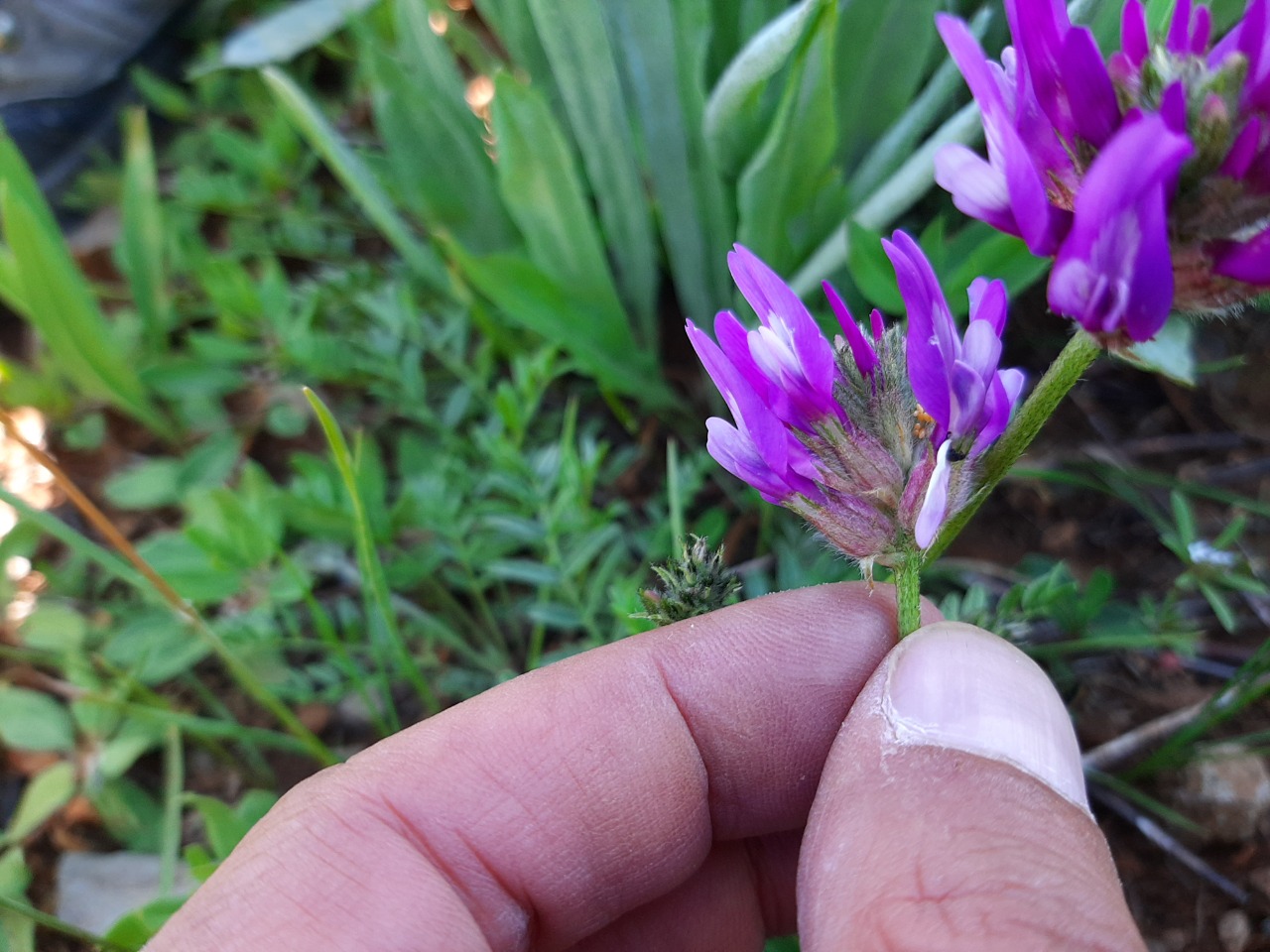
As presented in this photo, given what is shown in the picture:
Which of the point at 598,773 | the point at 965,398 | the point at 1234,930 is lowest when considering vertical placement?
the point at 1234,930

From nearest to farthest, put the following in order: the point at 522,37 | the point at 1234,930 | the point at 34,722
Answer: the point at 1234,930, the point at 34,722, the point at 522,37

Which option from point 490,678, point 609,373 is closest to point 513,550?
point 490,678

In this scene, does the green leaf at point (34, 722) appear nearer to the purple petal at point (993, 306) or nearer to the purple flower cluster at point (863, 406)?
the purple flower cluster at point (863, 406)

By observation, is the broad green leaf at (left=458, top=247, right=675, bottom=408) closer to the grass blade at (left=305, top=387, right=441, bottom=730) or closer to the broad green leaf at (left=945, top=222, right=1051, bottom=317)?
the grass blade at (left=305, top=387, right=441, bottom=730)

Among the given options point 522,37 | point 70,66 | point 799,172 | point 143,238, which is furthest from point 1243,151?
point 70,66

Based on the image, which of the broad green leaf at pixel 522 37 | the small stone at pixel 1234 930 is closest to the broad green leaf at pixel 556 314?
the broad green leaf at pixel 522 37

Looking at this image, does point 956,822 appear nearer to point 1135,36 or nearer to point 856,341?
point 856,341

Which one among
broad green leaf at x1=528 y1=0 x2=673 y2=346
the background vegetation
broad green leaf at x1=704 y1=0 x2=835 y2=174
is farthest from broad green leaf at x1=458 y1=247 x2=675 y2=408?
broad green leaf at x1=704 y1=0 x2=835 y2=174
